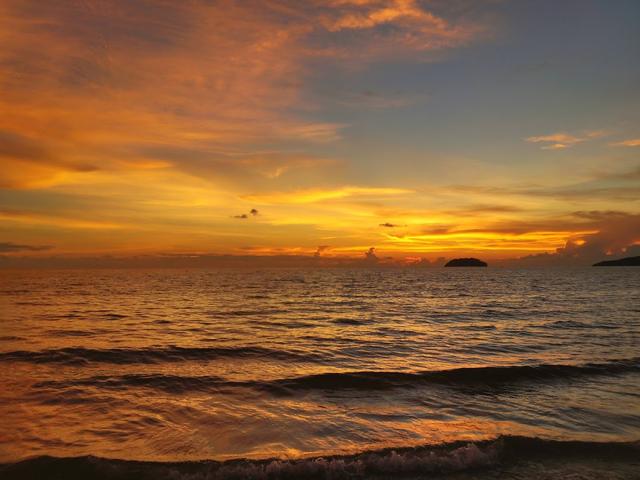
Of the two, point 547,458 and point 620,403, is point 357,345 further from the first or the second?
point 547,458

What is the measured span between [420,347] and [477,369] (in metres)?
6.09

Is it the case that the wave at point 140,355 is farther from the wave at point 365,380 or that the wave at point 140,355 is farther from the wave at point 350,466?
the wave at point 350,466

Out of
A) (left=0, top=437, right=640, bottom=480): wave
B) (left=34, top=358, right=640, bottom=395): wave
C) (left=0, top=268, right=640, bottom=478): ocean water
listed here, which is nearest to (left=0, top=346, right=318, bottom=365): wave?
(left=0, top=268, right=640, bottom=478): ocean water


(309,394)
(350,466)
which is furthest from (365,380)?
(350,466)

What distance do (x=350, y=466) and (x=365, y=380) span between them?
29.0 ft

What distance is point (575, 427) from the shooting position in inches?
504

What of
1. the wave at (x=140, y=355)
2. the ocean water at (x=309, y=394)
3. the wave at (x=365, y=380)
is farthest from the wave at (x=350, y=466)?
the wave at (x=140, y=355)

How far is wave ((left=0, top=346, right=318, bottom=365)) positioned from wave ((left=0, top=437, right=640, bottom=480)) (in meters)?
12.2

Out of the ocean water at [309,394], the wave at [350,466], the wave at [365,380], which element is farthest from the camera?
the wave at [365,380]

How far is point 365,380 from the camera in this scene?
18641mm

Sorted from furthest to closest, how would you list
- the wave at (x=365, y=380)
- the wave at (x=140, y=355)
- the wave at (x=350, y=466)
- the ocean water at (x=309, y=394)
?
1. the wave at (x=140, y=355)
2. the wave at (x=365, y=380)
3. the ocean water at (x=309, y=394)
4. the wave at (x=350, y=466)

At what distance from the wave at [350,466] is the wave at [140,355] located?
12221 mm

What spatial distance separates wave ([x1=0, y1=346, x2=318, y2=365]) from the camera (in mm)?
21809

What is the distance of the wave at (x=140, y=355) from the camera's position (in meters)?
21.8
